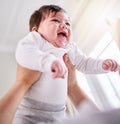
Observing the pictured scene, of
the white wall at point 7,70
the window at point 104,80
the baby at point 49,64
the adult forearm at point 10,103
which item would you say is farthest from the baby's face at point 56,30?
the white wall at point 7,70

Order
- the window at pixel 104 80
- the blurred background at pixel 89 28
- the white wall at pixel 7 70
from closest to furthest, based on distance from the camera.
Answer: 1. the window at pixel 104 80
2. the blurred background at pixel 89 28
3. the white wall at pixel 7 70

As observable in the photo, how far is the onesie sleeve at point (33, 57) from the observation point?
47 centimetres

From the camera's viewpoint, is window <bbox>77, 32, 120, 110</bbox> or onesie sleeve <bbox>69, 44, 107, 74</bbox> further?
window <bbox>77, 32, 120, 110</bbox>

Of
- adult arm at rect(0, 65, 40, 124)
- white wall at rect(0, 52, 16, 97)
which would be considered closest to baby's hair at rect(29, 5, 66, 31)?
adult arm at rect(0, 65, 40, 124)

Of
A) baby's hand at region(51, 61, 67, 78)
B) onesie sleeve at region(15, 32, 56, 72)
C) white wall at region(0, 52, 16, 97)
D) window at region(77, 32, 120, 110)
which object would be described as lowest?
white wall at region(0, 52, 16, 97)

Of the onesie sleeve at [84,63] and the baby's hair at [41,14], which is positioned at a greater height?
the baby's hair at [41,14]

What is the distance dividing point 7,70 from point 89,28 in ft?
2.84

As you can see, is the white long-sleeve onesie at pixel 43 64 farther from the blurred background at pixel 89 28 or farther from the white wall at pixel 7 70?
the white wall at pixel 7 70

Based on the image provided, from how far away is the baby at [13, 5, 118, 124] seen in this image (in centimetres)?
50

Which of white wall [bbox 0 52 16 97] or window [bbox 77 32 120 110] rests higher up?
window [bbox 77 32 120 110]

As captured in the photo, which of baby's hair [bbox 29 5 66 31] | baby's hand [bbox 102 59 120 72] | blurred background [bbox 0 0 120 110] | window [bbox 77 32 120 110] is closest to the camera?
baby's hand [bbox 102 59 120 72]

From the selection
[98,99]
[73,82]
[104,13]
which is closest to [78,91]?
[73,82]

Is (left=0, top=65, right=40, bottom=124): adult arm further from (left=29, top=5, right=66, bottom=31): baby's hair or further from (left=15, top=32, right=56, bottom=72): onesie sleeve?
(left=29, top=5, right=66, bottom=31): baby's hair

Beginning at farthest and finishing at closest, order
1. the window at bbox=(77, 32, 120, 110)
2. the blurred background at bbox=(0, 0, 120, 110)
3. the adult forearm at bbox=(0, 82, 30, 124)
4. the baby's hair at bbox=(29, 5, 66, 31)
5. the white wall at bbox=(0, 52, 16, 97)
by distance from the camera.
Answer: the white wall at bbox=(0, 52, 16, 97) → the blurred background at bbox=(0, 0, 120, 110) → the window at bbox=(77, 32, 120, 110) → the baby's hair at bbox=(29, 5, 66, 31) → the adult forearm at bbox=(0, 82, 30, 124)
